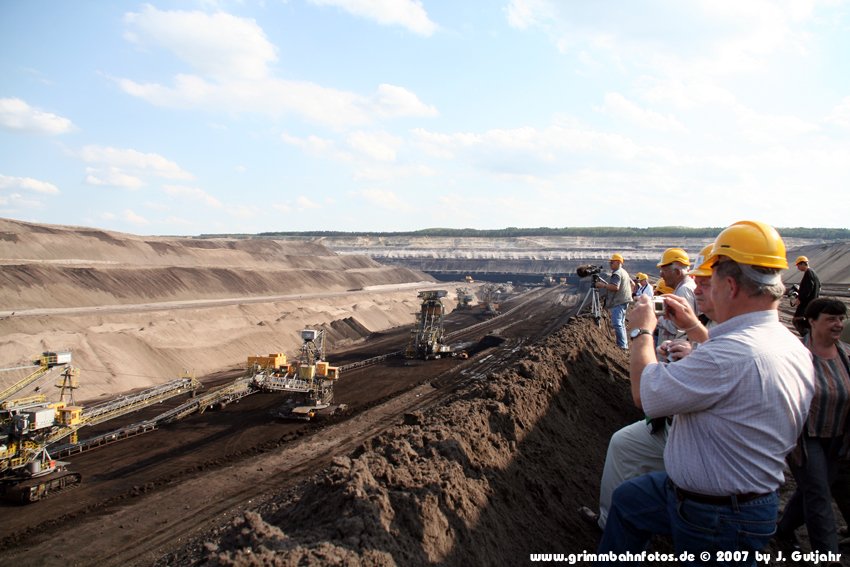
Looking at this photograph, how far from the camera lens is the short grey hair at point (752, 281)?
3.01 metres

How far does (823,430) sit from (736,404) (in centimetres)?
355

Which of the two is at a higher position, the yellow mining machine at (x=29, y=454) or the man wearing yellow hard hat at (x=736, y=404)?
the man wearing yellow hard hat at (x=736, y=404)

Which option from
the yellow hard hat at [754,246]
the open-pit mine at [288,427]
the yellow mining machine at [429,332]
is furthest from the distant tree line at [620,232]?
the yellow hard hat at [754,246]

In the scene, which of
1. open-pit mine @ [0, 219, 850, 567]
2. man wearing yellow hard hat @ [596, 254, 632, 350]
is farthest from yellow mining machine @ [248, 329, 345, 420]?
man wearing yellow hard hat @ [596, 254, 632, 350]

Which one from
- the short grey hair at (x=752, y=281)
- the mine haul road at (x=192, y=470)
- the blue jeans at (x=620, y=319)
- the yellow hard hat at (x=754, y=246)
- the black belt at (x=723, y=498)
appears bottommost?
the mine haul road at (x=192, y=470)

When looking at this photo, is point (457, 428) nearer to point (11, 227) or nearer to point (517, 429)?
point (517, 429)

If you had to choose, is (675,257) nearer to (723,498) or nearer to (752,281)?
(752,281)

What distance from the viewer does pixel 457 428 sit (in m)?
6.89

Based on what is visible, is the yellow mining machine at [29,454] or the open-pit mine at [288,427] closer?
the open-pit mine at [288,427]

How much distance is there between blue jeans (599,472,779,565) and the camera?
2.93 metres

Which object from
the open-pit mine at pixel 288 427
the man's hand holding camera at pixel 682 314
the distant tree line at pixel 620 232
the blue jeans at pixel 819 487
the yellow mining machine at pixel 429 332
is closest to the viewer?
the man's hand holding camera at pixel 682 314

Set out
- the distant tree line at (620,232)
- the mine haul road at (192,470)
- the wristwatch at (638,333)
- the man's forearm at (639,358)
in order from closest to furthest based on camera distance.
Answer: the man's forearm at (639,358) → the wristwatch at (638,333) → the mine haul road at (192,470) → the distant tree line at (620,232)

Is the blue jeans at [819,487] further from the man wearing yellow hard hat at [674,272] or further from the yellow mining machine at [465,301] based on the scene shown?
the yellow mining machine at [465,301]

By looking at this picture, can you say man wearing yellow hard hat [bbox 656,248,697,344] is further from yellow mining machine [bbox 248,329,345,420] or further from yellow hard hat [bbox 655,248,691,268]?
yellow mining machine [bbox 248,329,345,420]
